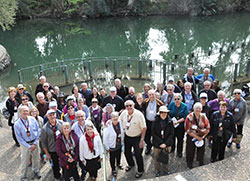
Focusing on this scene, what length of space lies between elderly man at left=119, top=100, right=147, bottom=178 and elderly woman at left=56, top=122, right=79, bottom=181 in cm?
107

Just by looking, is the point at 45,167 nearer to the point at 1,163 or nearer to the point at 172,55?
the point at 1,163

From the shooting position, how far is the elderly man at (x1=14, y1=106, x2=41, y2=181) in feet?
15.1

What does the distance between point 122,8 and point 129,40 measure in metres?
20.9

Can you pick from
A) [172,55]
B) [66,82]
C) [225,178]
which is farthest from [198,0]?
[225,178]

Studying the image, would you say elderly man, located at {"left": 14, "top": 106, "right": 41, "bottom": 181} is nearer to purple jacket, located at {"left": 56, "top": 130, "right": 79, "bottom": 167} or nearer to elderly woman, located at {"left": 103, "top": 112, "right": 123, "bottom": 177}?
purple jacket, located at {"left": 56, "top": 130, "right": 79, "bottom": 167}

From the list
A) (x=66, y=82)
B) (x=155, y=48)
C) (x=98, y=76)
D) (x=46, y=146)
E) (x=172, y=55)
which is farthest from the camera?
(x=155, y=48)

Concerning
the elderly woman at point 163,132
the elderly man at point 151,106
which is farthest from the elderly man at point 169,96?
the elderly woman at point 163,132

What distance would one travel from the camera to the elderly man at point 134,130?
468 cm

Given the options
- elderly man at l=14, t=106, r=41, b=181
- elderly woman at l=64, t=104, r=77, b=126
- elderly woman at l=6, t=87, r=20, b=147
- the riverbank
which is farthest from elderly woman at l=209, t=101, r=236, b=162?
the riverbank

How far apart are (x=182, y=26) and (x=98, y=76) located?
2261 centimetres

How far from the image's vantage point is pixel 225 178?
4.16m

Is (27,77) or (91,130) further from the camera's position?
(27,77)

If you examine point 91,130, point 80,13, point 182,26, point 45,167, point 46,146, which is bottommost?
point 45,167

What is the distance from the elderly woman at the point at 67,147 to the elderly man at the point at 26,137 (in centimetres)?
80
